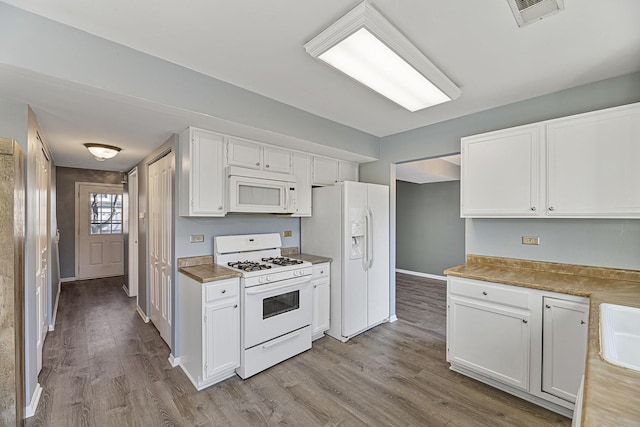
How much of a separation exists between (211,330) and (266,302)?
53cm

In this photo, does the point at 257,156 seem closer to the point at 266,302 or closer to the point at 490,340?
the point at 266,302

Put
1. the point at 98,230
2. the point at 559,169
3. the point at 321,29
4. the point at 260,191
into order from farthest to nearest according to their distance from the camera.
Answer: the point at 98,230
the point at 260,191
the point at 559,169
the point at 321,29

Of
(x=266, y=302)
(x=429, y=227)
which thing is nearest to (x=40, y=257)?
(x=266, y=302)

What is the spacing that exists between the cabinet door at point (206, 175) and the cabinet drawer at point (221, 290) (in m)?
0.70

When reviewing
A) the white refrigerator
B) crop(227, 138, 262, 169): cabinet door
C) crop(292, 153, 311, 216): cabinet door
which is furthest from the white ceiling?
the white refrigerator

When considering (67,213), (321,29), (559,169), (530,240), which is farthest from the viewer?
(67,213)

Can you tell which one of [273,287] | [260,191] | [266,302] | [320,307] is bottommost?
[320,307]

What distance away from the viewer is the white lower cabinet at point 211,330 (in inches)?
94.0

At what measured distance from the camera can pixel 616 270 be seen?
2301 millimetres

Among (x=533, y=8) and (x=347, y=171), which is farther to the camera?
(x=347, y=171)

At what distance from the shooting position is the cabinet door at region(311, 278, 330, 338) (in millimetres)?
3270

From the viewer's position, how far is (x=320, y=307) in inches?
131

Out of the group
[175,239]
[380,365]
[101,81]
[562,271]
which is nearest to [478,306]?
[562,271]

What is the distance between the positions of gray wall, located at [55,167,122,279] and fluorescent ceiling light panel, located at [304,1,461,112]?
6.53 meters
